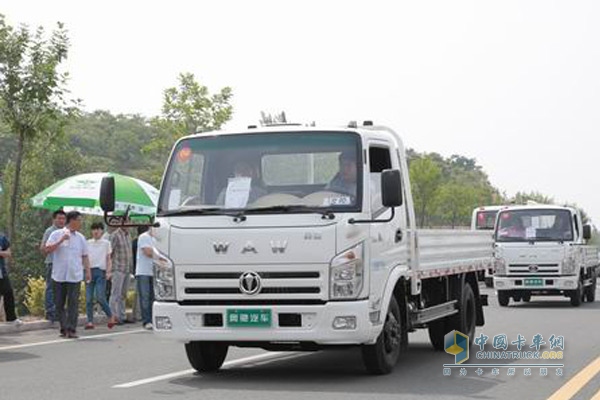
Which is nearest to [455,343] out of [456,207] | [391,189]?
[391,189]

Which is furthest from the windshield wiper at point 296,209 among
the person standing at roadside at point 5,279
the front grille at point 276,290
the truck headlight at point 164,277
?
the person standing at roadside at point 5,279

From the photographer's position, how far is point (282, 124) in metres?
11.2

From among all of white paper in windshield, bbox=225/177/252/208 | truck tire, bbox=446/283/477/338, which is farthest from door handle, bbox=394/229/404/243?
truck tire, bbox=446/283/477/338

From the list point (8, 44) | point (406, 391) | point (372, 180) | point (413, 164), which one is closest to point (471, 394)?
point (406, 391)

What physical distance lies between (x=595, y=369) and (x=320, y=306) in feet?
10.8

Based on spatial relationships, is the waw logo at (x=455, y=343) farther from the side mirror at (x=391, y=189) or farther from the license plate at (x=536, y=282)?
the license plate at (x=536, y=282)

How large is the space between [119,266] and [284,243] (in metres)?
8.98

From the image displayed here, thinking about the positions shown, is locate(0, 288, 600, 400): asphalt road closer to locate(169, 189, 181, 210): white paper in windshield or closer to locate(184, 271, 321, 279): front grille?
locate(184, 271, 321, 279): front grille

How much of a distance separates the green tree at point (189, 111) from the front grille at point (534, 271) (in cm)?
1885

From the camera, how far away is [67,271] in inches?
616

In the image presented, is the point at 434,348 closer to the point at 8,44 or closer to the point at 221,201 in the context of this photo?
the point at 221,201

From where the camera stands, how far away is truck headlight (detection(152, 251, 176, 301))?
10375mm

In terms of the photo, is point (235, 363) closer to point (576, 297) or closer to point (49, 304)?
point (49, 304)

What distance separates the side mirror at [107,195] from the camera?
10.9 m
